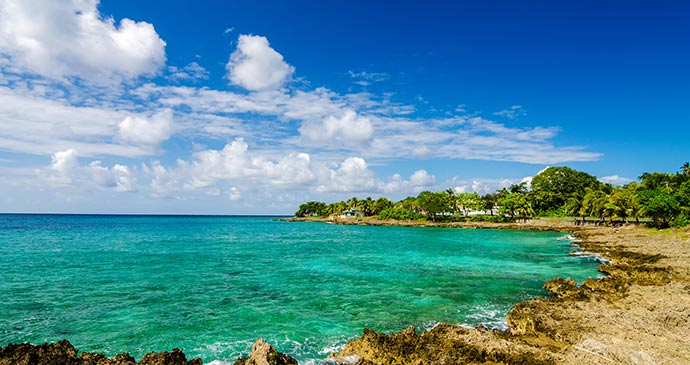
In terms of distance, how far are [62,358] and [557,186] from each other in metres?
145

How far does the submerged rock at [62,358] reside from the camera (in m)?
10.0

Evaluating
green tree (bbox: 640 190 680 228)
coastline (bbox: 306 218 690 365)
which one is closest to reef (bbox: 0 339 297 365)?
Result: coastline (bbox: 306 218 690 365)

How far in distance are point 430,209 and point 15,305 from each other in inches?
4536

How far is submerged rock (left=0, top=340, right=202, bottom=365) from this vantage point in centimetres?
1001

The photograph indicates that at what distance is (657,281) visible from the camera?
20.9 meters

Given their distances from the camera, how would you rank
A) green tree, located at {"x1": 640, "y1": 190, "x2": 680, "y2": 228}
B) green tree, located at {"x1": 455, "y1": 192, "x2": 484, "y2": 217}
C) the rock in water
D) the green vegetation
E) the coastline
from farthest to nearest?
1. green tree, located at {"x1": 455, "y1": 192, "x2": 484, "y2": 217}
2. the green vegetation
3. green tree, located at {"x1": 640, "y1": 190, "x2": 680, "y2": 228}
4. the coastline
5. the rock in water

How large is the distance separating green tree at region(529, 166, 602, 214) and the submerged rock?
432 feet

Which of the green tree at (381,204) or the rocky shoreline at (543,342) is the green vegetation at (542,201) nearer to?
the green tree at (381,204)

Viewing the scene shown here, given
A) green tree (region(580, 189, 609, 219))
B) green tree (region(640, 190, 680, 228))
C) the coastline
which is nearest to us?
the coastline

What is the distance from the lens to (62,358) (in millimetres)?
10195

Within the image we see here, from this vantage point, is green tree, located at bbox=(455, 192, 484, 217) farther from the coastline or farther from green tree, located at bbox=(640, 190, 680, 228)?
the coastline

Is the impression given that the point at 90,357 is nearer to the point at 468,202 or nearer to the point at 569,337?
the point at 569,337

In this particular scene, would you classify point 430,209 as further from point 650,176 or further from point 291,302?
point 291,302

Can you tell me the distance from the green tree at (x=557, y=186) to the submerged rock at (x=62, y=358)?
432 feet
